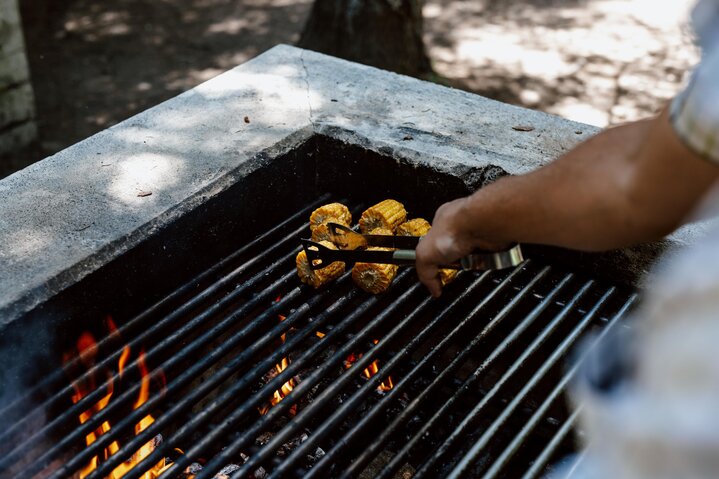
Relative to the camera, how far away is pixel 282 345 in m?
2.46

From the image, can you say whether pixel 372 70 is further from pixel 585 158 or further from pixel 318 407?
pixel 585 158

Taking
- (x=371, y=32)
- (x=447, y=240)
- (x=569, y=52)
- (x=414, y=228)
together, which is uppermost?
(x=447, y=240)

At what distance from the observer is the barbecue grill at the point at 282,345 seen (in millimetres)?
2164

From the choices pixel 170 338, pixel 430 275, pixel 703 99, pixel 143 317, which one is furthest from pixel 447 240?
pixel 143 317

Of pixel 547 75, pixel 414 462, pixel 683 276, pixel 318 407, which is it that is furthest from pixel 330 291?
pixel 547 75

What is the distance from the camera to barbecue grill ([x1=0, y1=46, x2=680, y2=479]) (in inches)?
85.2

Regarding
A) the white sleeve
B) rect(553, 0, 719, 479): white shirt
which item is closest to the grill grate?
rect(553, 0, 719, 479): white shirt

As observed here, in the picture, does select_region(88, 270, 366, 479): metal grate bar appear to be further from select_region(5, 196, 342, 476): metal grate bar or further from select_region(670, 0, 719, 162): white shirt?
select_region(670, 0, 719, 162): white shirt

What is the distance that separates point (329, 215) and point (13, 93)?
12.3 feet

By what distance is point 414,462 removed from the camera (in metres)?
2.90

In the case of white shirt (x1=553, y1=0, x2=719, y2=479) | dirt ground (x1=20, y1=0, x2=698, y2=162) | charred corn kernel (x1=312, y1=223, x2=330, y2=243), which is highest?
white shirt (x1=553, y1=0, x2=719, y2=479)

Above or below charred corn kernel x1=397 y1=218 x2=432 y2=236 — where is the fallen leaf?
above

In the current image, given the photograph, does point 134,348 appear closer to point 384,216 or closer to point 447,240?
point 384,216

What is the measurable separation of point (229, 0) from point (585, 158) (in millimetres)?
7903
